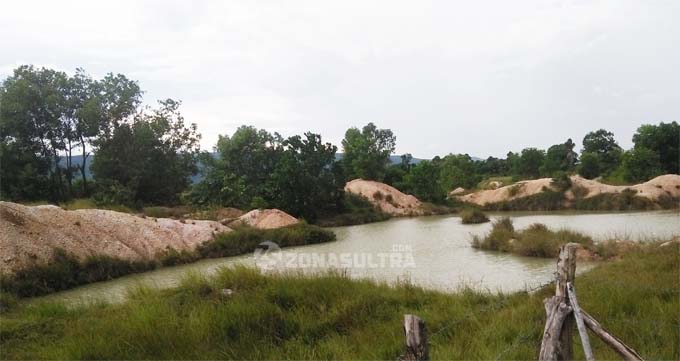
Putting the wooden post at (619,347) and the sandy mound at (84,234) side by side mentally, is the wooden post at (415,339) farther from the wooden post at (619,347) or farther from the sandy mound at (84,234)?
the sandy mound at (84,234)

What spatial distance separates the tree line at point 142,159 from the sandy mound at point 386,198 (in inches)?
126

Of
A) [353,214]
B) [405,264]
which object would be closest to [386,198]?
[353,214]

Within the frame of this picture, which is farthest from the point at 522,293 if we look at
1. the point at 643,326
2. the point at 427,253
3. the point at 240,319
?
the point at 427,253

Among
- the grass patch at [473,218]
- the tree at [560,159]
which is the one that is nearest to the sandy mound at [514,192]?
the grass patch at [473,218]

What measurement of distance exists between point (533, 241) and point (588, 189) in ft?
73.5

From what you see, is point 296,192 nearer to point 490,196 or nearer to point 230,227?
point 230,227

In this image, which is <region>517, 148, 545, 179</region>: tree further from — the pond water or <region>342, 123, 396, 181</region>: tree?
the pond water

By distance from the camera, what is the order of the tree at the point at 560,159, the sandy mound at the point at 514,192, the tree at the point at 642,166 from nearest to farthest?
1. the sandy mound at the point at 514,192
2. the tree at the point at 642,166
3. the tree at the point at 560,159

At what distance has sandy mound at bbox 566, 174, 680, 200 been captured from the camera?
2927 cm

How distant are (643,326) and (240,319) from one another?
431 centimetres

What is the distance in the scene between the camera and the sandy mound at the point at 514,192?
34438mm

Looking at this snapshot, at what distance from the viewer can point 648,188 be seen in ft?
97.5

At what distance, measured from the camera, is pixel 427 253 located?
13555 millimetres

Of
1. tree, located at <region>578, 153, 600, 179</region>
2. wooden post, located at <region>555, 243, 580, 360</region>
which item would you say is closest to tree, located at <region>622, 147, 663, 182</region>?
tree, located at <region>578, 153, 600, 179</region>
